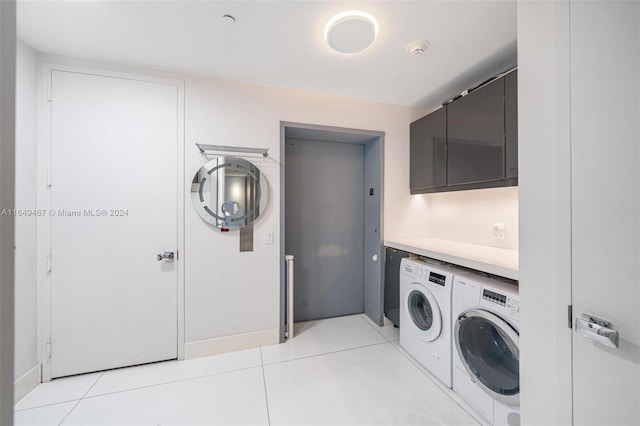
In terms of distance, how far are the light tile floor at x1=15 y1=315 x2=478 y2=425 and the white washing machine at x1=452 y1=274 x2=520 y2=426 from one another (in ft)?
0.57

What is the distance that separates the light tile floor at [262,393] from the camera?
1.43 m

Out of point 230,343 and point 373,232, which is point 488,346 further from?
point 230,343

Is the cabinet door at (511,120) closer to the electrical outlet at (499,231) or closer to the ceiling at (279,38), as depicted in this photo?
the ceiling at (279,38)

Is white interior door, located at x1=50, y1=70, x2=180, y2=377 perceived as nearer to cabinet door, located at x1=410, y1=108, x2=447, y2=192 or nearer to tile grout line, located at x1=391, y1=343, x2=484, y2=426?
tile grout line, located at x1=391, y1=343, x2=484, y2=426

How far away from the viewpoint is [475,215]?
7.29 feet

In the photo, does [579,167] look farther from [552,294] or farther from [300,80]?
[300,80]

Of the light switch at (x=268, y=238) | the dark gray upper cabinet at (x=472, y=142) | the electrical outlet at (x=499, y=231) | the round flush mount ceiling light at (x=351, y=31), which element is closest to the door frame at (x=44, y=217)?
the light switch at (x=268, y=238)

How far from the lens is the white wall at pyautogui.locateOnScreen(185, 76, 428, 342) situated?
6.59 ft

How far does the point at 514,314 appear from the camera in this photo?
1224mm

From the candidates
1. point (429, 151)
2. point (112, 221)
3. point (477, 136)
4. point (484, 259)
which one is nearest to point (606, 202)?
point (484, 259)

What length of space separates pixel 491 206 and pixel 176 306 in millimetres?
2856

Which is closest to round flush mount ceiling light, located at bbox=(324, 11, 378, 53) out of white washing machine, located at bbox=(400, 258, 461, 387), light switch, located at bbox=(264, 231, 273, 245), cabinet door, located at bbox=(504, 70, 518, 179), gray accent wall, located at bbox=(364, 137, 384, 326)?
cabinet door, located at bbox=(504, 70, 518, 179)

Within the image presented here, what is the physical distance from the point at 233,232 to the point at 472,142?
2144 millimetres

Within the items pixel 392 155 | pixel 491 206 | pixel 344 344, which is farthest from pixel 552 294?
pixel 392 155
